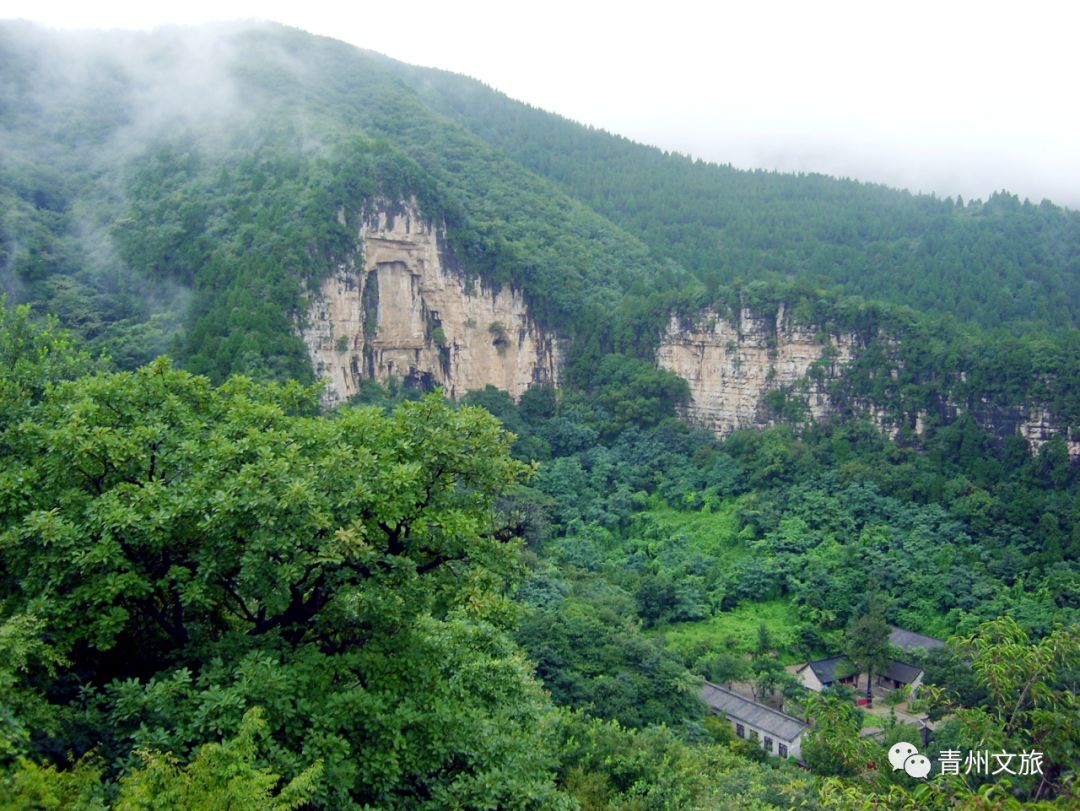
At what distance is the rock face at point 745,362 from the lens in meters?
41.8

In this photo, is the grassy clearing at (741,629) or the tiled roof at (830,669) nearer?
the tiled roof at (830,669)

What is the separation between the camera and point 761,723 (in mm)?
24078

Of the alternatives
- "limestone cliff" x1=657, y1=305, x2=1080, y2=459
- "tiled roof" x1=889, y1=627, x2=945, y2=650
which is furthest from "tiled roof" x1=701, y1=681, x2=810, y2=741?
"limestone cliff" x1=657, y1=305, x2=1080, y2=459

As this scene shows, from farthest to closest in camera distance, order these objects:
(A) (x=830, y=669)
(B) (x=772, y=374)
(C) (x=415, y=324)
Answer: (C) (x=415, y=324) → (B) (x=772, y=374) → (A) (x=830, y=669)

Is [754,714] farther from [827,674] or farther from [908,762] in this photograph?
[908,762]

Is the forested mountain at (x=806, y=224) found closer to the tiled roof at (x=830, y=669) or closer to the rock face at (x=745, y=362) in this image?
the rock face at (x=745, y=362)

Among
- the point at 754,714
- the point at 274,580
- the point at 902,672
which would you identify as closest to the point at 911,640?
the point at 902,672

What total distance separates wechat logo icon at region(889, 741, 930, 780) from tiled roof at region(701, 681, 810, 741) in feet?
53.2

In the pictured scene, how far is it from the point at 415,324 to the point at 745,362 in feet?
54.2

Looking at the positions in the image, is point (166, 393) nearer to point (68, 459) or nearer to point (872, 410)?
point (68, 459)

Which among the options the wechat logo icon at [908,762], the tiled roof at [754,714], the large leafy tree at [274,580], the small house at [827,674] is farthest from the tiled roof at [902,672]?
the wechat logo icon at [908,762]

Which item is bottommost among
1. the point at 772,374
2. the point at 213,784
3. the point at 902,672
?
the point at 902,672

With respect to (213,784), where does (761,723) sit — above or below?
below

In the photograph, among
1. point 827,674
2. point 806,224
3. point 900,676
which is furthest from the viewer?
point 806,224
